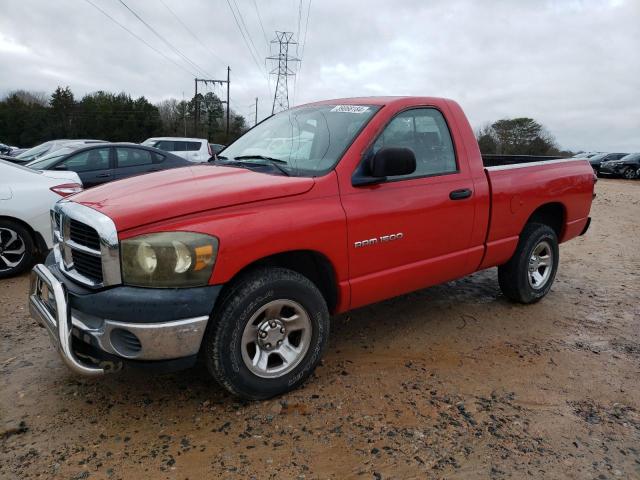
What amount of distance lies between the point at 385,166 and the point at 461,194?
974 millimetres

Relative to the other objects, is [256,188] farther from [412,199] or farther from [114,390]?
[114,390]

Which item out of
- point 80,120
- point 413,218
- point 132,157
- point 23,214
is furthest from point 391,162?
point 80,120

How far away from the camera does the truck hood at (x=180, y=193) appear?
2.60m

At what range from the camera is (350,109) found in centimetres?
371

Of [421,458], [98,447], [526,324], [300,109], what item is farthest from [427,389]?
[300,109]

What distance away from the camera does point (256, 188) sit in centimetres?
287

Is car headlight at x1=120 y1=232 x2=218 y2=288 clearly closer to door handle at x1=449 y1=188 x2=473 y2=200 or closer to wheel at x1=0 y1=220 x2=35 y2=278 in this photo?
door handle at x1=449 y1=188 x2=473 y2=200

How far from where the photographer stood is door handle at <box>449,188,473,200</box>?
376cm

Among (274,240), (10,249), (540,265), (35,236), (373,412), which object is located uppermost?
(274,240)

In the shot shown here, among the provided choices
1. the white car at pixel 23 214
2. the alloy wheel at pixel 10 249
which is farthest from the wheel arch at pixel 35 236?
the alloy wheel at pixel 10 249

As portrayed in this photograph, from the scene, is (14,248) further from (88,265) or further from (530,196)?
(530,196)

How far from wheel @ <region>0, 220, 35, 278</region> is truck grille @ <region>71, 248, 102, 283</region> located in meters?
3.27

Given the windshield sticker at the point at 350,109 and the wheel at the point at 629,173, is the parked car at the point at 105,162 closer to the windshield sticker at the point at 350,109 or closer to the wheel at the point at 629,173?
the windshield sticker at the point at 350,109

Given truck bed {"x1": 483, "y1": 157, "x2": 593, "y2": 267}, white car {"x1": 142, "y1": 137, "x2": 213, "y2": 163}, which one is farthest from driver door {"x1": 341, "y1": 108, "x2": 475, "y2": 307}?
white car {"x1": 142, "y1": 137, "x2": 213, "y2": 163}
